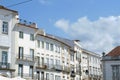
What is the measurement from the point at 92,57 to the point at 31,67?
39.2 meters

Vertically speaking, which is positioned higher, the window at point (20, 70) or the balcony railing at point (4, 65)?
the balcony railing at point (4, 65)

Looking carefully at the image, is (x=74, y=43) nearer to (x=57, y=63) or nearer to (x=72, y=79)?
(x=72, y=79)

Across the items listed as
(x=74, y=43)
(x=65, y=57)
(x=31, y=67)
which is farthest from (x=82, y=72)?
(x=31, y=67)

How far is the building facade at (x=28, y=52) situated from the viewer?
182ft

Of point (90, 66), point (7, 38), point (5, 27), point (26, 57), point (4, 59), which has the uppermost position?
point (5, 27)

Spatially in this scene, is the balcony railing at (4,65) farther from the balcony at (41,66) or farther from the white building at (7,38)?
the balcony at (41,66)

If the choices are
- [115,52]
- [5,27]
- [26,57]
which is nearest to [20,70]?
[26,57]

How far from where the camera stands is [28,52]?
5981 centimetres

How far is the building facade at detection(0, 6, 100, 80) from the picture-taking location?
55.6m

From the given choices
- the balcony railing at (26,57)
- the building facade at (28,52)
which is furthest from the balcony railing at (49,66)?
the balcony railing at (26,57)

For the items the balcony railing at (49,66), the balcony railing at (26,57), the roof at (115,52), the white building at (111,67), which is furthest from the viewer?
the roof at (115,52)

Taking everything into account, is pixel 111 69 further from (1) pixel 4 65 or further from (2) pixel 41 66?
(1) pixel 4 65

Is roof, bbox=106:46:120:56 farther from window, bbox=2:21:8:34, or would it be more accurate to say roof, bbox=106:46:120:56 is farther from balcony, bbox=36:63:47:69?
window, bbox=2:21:8:34

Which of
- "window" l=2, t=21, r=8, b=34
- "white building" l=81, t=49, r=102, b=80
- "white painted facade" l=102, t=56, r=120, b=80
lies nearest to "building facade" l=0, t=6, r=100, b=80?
"window" l=2, t=21, r=8, b=34
